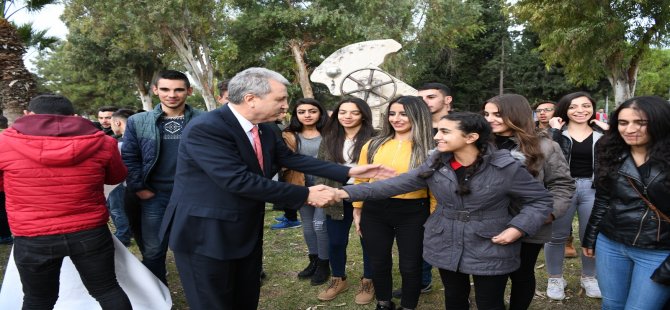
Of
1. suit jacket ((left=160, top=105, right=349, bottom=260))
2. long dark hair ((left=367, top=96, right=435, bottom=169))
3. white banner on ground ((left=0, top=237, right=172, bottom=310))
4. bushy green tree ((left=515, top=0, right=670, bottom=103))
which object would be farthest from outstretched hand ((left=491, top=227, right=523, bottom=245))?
bushy green tree ((left=515, top=0, right=670, bottom=103))

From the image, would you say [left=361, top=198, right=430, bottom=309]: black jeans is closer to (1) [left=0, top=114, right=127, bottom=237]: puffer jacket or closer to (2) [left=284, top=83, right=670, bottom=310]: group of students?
(2) [left=284, top=83, right=670, bottom=310]: group of students

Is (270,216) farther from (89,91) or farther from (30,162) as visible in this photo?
(89,91)

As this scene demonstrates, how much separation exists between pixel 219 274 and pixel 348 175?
1.09m

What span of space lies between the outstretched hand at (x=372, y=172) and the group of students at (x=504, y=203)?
11 centimetres

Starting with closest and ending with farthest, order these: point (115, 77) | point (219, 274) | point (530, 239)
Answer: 1. point (219, 274)
2. point (530, 239)
3. point (115, 77)

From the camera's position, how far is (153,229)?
140 inches

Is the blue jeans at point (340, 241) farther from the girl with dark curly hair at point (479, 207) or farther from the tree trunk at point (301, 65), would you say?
the tree trunk at point (301, 65)

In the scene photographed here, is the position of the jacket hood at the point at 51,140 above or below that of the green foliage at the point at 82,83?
below

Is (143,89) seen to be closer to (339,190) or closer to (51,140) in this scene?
(51,140)

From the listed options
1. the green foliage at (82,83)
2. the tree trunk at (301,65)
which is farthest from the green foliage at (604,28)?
the green foliage at (82,83)

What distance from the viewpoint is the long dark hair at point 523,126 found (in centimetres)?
288

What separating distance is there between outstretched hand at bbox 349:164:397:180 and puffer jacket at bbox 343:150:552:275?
1.70ft

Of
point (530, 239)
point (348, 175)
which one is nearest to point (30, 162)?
point (348, 175)

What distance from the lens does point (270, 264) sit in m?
4.86
